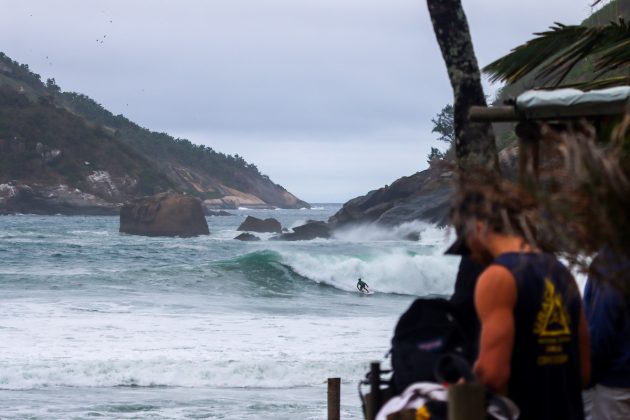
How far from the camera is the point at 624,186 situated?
2.97 meters

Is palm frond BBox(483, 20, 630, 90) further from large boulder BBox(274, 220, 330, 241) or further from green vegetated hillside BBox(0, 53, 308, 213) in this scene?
green vegetated hillside BBox(0, 53, 308, 213)

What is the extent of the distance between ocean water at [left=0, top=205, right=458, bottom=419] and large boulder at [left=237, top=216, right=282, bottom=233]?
3505 cm

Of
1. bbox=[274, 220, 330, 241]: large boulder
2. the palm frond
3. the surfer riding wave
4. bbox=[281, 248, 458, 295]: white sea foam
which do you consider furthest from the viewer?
bbox=[274, 220, 330, 241]: large boulder

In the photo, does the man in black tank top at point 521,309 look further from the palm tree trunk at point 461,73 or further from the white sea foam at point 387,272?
the white sea foam at point 387,272

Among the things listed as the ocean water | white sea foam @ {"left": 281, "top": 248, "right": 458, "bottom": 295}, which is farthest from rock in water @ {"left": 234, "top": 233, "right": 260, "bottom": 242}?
white sea foam @ {"left": 281, "top": 248, "right": 458, "bottom": 295}

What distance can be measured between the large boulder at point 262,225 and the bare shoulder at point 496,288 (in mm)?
75111

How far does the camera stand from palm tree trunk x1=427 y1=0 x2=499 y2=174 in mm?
6953

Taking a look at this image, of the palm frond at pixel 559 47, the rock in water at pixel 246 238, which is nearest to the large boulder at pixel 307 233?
the rock in water at pixel 246 238

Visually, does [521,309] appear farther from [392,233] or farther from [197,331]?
[392,233]

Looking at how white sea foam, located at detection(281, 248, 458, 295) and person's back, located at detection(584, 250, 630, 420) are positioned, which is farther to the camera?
white sea foam, located at detection(281, 248, 458, 295)

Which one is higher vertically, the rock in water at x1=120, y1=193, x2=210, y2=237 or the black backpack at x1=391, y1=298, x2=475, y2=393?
the rock in water at x1=120, y1=193, x2=210, y2=237

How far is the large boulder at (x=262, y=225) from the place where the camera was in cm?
7906

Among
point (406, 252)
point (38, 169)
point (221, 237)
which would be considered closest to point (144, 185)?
point (38, 169)

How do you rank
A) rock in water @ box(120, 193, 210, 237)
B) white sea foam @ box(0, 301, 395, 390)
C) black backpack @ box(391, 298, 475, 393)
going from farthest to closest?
rock in water @ box(120, 193, 210, 237)
white sea foam @ box(0, 301, 395, 390)
black backpack @ box(391, 298, 475, 393)
